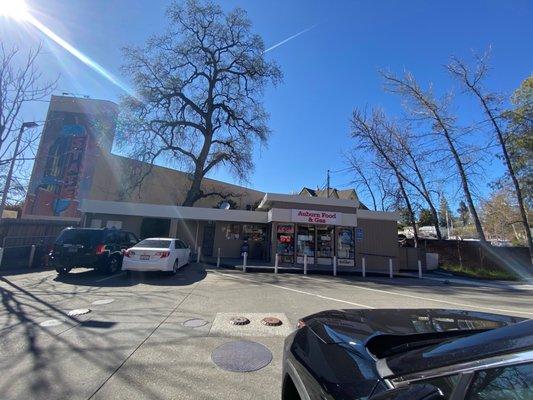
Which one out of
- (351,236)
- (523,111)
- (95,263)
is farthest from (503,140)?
(95,263)

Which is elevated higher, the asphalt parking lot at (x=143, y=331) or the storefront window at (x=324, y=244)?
the storefront window at (x=324, y=244)

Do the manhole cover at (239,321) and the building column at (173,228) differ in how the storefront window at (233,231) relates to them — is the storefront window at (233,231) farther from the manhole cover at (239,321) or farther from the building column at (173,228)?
the manhole cover at (239,321)

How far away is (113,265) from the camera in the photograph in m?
14.1

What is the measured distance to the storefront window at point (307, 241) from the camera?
68.0 ft

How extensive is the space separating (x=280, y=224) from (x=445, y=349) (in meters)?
18.9

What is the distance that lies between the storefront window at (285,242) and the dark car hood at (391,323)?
1722 centimetres

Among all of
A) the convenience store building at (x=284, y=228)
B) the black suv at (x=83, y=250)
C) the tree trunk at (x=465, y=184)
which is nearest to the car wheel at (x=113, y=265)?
the black suv at (x=83, y=250)

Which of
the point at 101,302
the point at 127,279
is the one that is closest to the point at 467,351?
the point at 101,302

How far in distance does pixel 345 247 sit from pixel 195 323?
15.8 m

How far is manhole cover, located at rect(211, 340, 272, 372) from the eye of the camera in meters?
4.62

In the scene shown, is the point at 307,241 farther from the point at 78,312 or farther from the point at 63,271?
the point at 78,312

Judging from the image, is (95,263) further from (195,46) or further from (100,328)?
(195,46)

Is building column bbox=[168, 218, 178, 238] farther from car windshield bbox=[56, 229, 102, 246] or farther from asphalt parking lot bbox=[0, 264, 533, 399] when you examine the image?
asphalt parking lot bbox=[0, 264, 533, 399]

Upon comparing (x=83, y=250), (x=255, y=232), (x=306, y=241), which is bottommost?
(x=83, y=250)
